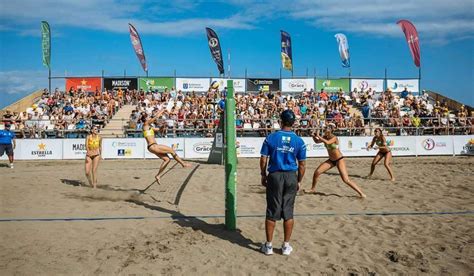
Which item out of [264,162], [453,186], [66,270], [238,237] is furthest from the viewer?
[453,186]

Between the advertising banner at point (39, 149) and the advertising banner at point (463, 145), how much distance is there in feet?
63.0

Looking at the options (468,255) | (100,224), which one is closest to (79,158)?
(100,224)

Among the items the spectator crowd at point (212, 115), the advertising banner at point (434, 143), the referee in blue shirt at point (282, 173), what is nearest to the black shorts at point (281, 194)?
the referee in blue shirt at point (282, 173)

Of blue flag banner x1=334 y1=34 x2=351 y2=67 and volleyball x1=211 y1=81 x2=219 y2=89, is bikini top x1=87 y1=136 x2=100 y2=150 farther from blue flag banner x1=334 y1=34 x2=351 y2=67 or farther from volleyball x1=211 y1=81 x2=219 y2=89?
blue flag banner x1=334 y1=34 x2=351 y2=67

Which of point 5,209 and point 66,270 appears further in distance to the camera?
point 5,209

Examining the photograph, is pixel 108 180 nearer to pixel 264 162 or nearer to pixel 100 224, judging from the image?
pixel 100 224

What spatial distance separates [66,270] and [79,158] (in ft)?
50.0

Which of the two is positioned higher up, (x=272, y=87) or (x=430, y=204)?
(x=272, y=87)

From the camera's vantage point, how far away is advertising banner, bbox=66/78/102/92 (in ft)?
88.2

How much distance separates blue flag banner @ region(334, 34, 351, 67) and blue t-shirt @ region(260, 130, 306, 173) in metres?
26.5

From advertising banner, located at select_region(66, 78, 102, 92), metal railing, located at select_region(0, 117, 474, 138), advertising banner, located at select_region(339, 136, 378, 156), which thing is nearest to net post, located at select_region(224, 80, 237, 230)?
metal railing, located at select_region(0, 117, 474, 138)

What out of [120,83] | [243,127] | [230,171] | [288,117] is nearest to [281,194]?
[288,117]

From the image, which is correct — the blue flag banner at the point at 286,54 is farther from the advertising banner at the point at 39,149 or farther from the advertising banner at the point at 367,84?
the advertising banner at the point at 39,149

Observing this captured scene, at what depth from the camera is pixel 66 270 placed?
473 centimetres
